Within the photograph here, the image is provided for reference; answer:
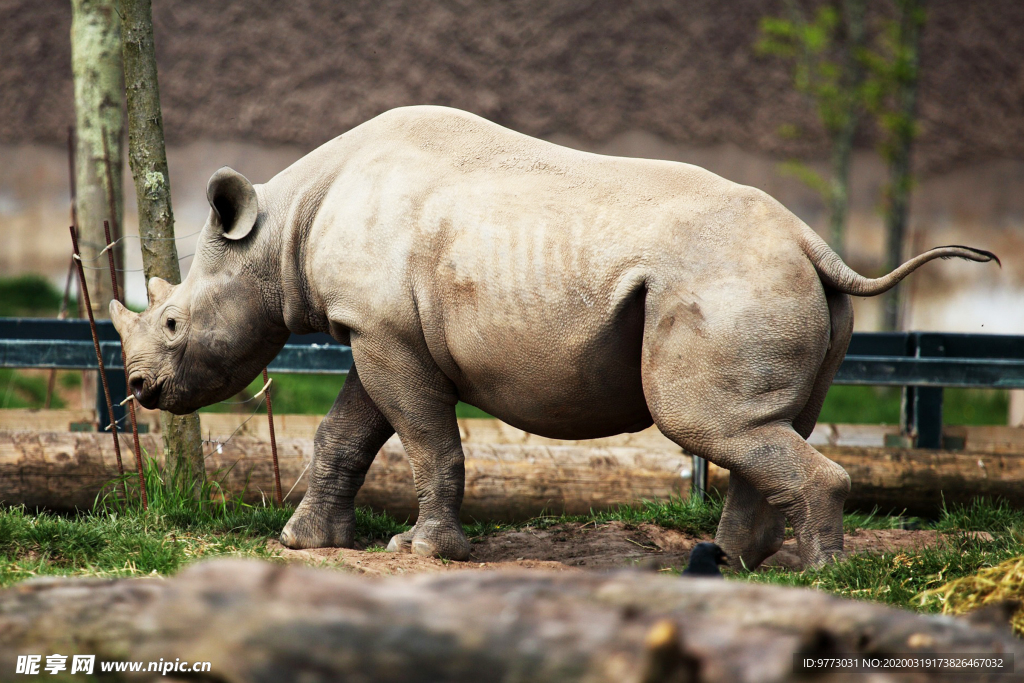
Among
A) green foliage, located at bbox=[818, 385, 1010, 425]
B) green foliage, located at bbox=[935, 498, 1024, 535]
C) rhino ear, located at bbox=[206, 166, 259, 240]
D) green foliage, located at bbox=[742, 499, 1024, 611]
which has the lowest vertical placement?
green foliage, located at bbox=[818, 385, 1010, 425]

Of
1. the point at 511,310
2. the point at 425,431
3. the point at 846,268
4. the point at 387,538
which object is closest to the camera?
the point at 846,268

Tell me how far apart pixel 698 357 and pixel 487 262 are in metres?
1.00

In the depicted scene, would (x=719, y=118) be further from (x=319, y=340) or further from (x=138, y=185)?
(x=138, y=185)

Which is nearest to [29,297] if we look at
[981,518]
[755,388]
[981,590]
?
[755,388]

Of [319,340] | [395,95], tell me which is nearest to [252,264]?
Result: [319,340]

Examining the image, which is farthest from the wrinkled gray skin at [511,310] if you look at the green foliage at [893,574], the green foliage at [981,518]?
the green foliage at [981,518]

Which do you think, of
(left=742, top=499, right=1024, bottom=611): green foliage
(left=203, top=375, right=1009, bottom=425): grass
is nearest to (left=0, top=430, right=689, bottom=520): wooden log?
(left=742, top=499, right=1024, bottom=611): green foliage

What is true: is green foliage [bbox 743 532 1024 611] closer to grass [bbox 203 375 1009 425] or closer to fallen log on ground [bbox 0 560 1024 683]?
fallen log on ground [bbox 0 560 1024 683]

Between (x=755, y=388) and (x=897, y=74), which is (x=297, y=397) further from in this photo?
(x=897, y=74)

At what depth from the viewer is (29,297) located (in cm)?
1125

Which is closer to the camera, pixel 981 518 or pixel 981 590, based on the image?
pixel 981 590

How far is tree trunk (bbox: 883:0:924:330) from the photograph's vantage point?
33.7 ft

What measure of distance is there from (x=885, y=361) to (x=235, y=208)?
380 cm

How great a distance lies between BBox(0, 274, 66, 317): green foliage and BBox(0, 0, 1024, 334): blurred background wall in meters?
0.28
